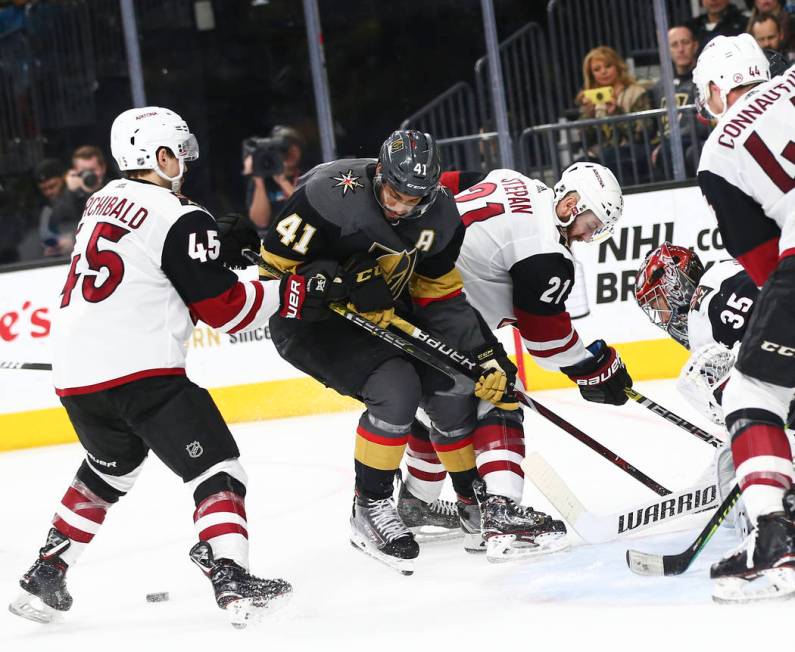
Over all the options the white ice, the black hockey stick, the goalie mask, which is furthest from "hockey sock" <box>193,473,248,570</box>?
the goalie mask

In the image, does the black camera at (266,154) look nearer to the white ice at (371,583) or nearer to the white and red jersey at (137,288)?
the white ice at (371,583)

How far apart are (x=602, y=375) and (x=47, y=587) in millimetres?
1469

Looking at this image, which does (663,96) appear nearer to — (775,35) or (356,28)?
(775,35)

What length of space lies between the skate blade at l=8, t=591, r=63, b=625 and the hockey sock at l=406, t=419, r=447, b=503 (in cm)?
100

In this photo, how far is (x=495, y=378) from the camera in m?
2.97

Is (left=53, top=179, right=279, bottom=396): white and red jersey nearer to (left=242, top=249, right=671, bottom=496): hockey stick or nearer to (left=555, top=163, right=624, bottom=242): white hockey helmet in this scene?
(left=242, top=249, right=671, bottom=496): hockey stick

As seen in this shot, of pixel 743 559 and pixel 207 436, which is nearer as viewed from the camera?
pixel 743 559

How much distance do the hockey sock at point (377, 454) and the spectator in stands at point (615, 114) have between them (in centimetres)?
334

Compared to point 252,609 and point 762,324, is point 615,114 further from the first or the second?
point 252,609

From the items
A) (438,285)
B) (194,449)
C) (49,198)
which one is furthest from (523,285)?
(49,198)

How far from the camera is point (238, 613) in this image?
8.50 ft

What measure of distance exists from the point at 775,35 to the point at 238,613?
438 centimetres

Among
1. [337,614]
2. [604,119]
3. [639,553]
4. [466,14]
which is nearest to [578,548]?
[639,553]

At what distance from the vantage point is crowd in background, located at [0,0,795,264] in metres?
5.90
